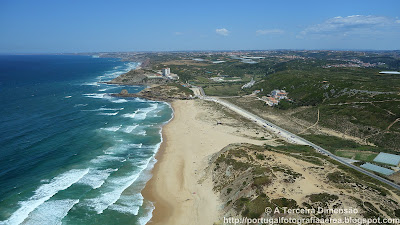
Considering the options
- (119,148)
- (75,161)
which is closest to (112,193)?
(75,161)

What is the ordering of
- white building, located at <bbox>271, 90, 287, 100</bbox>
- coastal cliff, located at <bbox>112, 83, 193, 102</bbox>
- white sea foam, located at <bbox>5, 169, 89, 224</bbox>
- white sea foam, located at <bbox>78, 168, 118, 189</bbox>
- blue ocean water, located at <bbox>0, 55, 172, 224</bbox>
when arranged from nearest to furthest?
white sea foam, located at <bbox>5, 169, 89, 224</bbox> → blue ocean water, located at <bbox>0, 55, 172, 224</bbox> → white sea foam, located at <bbox>78, 168, 118, 189</bbox> → white building, located at <bbox>271, 90, 287, 100</bbox> → coastal cliff, located at <bbox>112, 83, 193, 102</bbox>

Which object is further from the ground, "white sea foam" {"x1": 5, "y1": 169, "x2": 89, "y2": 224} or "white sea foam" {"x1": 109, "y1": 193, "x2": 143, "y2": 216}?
"white sea foam" {"x1": 5, "y1": 169, "x2": 89, "y2": 224}

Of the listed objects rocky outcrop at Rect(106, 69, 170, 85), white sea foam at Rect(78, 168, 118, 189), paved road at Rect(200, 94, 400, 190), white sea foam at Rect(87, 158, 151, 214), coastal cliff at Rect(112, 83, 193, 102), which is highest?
rocky outcrop at Rect(106, 69, 170, 85)

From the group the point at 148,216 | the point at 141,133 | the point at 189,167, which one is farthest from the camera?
the point at 141,133

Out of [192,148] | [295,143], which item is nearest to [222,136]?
[192,148]

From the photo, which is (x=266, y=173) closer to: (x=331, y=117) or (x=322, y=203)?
(x=322, y=203)

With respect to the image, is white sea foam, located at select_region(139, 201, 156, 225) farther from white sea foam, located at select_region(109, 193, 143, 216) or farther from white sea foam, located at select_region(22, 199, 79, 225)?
white sea foam, located at select_region(22, 199, 79, 225)

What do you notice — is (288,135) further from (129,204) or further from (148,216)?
(129,204)

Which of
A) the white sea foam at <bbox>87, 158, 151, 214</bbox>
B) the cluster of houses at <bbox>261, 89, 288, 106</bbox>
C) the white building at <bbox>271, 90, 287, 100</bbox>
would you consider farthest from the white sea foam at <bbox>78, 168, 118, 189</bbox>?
the white building at <bbox>271, 90, 287, 100</bbox>
